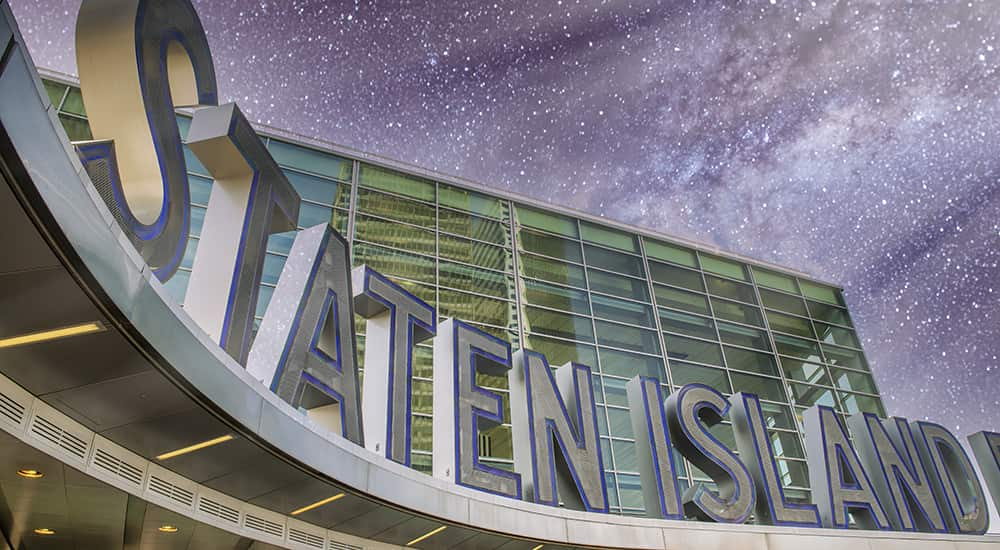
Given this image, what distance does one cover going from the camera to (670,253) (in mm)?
30812

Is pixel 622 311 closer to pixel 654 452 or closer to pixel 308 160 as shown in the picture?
pixel 308 160

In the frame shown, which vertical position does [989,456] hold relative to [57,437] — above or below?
above

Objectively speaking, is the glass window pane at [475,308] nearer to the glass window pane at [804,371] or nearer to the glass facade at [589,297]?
the glass facade at [589,297]

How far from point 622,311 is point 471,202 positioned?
6860mm

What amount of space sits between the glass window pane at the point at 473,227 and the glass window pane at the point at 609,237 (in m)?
3.70

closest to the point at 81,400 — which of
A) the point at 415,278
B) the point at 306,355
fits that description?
the point at 306,355

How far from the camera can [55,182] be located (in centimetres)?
491

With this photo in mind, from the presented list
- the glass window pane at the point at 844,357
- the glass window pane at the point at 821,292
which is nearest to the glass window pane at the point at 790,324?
the glass window pane at the point at 844,357

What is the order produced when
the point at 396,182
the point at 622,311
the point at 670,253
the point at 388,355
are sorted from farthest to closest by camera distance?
the point at 670,253, the point at 622,311, the point at 396,182, the point at 388,355

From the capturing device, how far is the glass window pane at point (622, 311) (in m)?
27.5

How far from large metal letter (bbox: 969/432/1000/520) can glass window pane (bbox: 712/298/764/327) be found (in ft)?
36.4

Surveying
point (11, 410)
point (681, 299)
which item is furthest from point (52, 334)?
point (681, 299)

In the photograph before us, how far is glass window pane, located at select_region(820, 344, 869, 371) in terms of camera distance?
103 ft

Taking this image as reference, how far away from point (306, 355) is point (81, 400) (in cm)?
406
